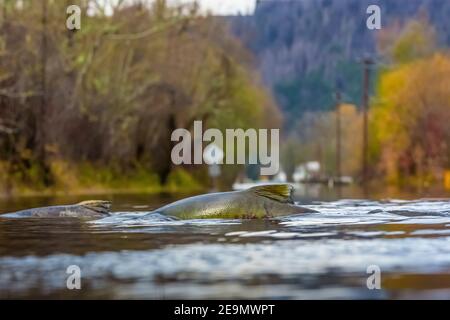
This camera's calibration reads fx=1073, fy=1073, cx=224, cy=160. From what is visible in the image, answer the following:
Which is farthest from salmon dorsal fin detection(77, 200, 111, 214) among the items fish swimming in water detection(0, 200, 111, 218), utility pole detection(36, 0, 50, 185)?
utility pole detection(36, 0, 50, 185)

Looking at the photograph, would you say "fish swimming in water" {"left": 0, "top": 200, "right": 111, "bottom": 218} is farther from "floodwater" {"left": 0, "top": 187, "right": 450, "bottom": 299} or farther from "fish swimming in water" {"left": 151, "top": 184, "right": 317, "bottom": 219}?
"fish swimming in water" {"left": 151, "top": 184, "right": 317, "bottom": 219}

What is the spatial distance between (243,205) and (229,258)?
5619 mm

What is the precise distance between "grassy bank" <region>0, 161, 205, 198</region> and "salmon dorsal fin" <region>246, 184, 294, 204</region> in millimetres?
19256

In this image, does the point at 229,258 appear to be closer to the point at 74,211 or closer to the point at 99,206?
the point at 74,211

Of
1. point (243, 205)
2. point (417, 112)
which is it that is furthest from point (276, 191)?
point (417, 112)

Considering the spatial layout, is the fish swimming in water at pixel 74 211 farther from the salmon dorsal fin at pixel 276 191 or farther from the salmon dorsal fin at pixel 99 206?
the salmon dorsal fin at pixel 276 191

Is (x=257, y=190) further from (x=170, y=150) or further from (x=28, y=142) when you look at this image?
(x=170, y=150)

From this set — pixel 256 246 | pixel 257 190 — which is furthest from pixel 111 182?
pixel 256 246

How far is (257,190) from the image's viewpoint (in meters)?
15.3

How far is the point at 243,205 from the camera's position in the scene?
15.3 m

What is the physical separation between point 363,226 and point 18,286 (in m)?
6.93

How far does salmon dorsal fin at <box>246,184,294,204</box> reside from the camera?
50.1 ft

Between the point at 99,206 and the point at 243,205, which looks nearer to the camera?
the point at 243,205

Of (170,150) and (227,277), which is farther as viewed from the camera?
(170,150)
